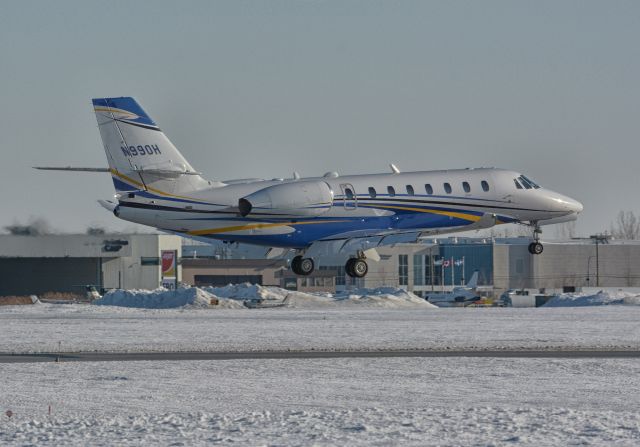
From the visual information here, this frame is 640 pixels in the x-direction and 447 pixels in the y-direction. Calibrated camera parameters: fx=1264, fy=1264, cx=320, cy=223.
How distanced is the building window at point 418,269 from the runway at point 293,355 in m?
102

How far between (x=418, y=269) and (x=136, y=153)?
92425mm

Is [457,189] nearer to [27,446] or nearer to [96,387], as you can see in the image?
[96,387]

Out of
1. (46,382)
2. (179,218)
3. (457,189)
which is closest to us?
(46,382)

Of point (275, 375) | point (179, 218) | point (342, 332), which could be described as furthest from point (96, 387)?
point (179, 218)

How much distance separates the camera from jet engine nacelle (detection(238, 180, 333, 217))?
1820 inches

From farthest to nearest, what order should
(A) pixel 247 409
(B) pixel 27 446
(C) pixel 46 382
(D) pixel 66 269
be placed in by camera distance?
1. (D) pixel 66 269
2. (C) pixel 46 382
3. (A) pixel 247 409
4. (B) pixel 27 446

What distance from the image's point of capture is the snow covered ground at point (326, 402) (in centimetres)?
1900

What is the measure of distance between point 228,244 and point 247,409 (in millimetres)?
26355

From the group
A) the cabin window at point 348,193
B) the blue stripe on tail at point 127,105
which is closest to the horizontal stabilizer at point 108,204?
the blue stripe on tail at point 127,105

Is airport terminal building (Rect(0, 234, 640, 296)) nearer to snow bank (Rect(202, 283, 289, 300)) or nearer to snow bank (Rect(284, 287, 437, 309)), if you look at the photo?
snow bank (Rect(202, 283, 289, 300))

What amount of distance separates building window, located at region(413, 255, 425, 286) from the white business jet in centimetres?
8464

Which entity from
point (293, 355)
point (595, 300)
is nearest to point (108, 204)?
point (293, 355)

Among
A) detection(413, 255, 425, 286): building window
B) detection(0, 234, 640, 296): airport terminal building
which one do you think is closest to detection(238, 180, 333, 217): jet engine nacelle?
detection(0, 234, 640, 296): airport terminal building

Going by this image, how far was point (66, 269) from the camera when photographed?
98.3m
